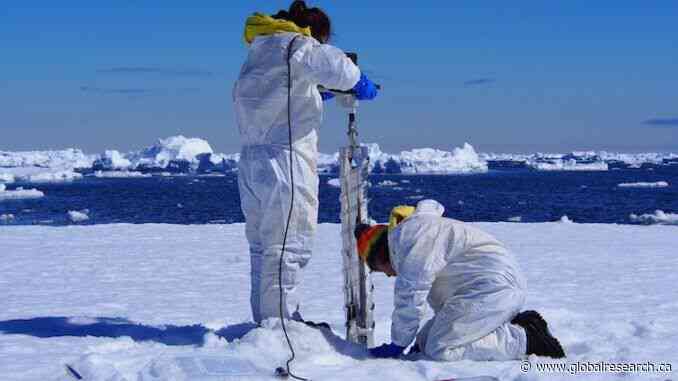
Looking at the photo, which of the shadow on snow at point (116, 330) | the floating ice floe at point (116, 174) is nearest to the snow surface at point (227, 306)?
the shadow on snow at point (116, 330)

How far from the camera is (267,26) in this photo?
3.61 metres

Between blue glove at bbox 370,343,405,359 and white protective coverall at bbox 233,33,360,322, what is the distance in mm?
463

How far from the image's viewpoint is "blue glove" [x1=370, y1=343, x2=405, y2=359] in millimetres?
3405

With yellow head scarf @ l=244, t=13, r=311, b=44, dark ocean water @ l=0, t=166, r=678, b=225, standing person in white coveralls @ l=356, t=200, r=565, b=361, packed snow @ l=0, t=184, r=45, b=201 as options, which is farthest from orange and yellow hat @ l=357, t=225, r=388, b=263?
packed snow @ l=0, t=184, r=45, b=201

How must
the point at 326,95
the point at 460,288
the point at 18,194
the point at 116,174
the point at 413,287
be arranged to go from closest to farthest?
1. the point at 413,287
2. the point at 460,288
3. the point at 326,95
4. the point at 18,194
5. the point at 116,174

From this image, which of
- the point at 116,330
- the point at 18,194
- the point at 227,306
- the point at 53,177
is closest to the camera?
the point at 116,330

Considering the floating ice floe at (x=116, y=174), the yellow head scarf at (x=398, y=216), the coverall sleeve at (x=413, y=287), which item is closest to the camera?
the coverall sleeve at (x=413, y=287)

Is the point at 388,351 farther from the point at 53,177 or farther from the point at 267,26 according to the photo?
the point at 53,177

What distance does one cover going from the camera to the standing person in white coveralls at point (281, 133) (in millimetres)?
3559

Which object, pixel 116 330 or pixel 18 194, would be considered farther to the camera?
pixel 18 194

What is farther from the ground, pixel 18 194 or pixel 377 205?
pixel 377 205

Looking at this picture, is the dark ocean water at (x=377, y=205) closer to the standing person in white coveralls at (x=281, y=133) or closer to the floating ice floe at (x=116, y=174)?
the standing person in white coveralls at (x=281, y=133)

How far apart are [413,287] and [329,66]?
0.99 metres

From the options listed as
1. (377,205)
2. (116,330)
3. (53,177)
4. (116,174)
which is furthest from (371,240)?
(116,174)
